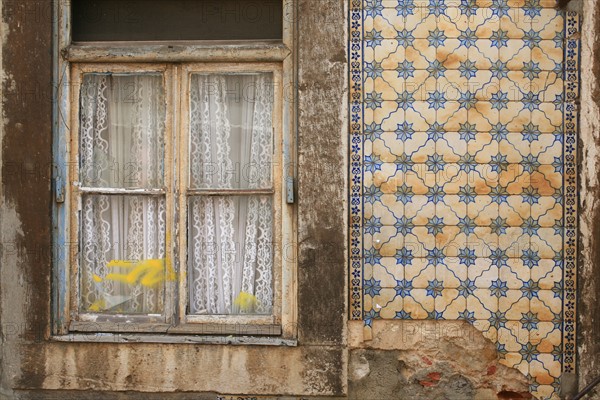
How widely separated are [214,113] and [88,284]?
1228mm

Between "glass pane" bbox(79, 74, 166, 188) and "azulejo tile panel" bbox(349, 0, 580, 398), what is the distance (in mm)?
1142

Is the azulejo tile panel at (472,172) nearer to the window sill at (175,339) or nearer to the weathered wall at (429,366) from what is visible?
the weathered wall at (429,366)

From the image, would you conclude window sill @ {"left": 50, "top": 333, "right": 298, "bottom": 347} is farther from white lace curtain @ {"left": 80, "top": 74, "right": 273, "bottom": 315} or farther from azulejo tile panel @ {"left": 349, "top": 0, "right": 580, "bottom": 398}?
azulejo tile panel @ {"left": 349, "top": 0, "right": 580, "bottom": 398}

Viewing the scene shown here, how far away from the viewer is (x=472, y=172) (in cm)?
411

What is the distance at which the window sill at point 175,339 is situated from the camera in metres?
4.14

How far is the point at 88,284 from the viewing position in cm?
435

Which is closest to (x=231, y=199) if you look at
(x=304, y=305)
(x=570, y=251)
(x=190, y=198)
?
(x=190, y=198)

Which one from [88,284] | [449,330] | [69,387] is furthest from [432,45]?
[69,387]

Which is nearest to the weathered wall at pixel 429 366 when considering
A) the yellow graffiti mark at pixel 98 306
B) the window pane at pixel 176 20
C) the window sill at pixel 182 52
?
the yellow graffiti mark at pixel 98 306

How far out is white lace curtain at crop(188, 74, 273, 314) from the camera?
4301 millimetres

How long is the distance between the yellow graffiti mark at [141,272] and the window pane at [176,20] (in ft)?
4.24

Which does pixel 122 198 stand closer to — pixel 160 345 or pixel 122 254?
pixel 122 254

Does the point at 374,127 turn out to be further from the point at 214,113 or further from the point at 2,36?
the point at 2,36

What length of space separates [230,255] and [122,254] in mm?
629
